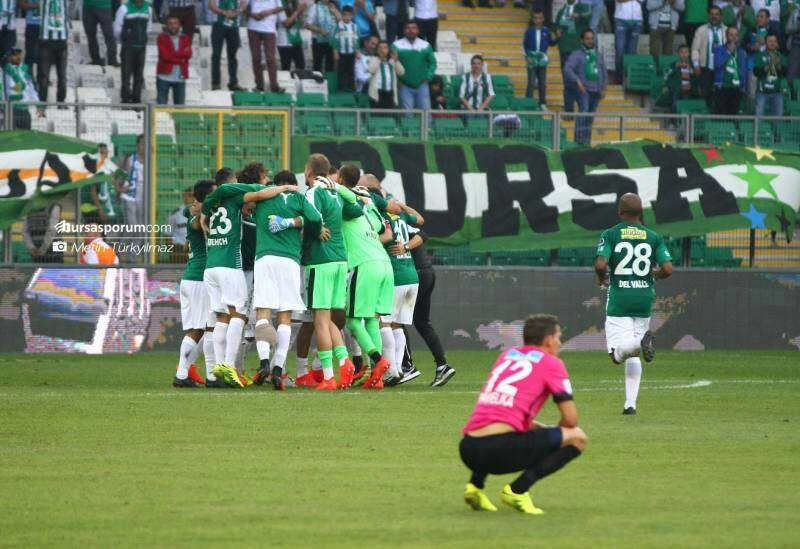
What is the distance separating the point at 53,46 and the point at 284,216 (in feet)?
35.5

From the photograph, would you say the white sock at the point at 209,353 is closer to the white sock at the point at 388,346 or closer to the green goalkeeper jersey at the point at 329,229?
the green goalkeeper jersey at the point at 329,229

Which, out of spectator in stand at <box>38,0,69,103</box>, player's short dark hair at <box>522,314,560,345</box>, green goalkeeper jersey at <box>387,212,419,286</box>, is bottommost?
green goalkeeper jersey at <box>387,212,419,286</box>

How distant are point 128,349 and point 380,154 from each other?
483 centimetres

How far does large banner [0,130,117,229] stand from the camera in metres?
22.5

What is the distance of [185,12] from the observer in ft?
88.2

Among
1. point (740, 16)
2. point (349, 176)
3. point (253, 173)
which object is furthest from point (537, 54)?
point (253, 173)

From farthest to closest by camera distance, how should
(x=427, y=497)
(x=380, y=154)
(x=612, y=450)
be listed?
(x=380, y=154) → (x=612, y=450) → (x=427, y=497)

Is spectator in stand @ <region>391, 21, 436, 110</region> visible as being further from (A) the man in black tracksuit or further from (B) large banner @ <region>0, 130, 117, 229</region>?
(A) the man in black tracksuit

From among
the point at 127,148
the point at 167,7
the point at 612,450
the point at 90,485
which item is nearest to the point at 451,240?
the point at 127,148

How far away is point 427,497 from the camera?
9406 mm

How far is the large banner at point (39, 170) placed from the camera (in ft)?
73.9

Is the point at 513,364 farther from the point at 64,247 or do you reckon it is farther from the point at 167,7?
the point at 167,7

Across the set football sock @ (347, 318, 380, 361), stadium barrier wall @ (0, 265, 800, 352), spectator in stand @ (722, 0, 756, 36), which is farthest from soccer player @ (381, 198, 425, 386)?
spectator in stand @ (722, 0, 756, 36)

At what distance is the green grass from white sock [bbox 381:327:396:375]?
1.39ft
